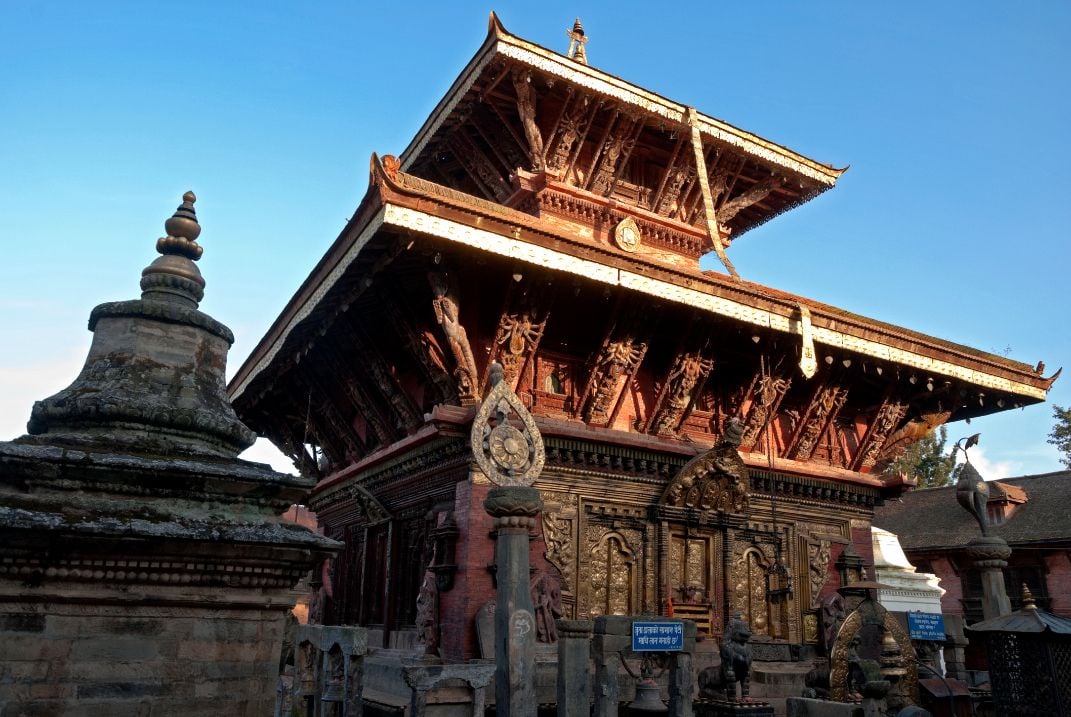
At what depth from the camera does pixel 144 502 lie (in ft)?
12.5

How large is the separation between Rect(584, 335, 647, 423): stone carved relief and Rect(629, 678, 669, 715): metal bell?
12.2ft

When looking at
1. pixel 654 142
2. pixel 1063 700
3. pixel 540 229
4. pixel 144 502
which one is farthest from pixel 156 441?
pixel 654 142

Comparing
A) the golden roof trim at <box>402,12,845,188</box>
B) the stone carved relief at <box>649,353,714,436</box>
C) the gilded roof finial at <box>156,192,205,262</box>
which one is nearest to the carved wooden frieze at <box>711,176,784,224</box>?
the golden roof trim at <box>402,12,845,188</box>

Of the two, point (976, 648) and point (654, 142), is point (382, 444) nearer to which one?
point (654, 142)

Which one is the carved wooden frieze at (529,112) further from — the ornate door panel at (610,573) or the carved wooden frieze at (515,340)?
the ornate door panel at (610,573)

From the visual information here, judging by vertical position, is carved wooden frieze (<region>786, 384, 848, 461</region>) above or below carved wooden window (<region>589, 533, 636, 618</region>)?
above

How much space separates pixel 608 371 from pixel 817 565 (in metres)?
5.55

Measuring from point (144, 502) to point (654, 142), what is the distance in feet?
40.7

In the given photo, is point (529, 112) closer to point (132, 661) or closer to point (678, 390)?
point (678, 390)

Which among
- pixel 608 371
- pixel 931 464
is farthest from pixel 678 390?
pixel 931 464

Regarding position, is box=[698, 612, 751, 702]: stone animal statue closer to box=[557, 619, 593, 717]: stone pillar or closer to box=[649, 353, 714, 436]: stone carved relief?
box=[557, 619, 593, 717]: stone pillar

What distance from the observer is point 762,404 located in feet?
44.1

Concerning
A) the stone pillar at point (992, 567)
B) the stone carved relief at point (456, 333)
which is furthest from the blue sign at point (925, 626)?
the stone carved relief at point (456, 333)

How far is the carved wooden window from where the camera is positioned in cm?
1127
